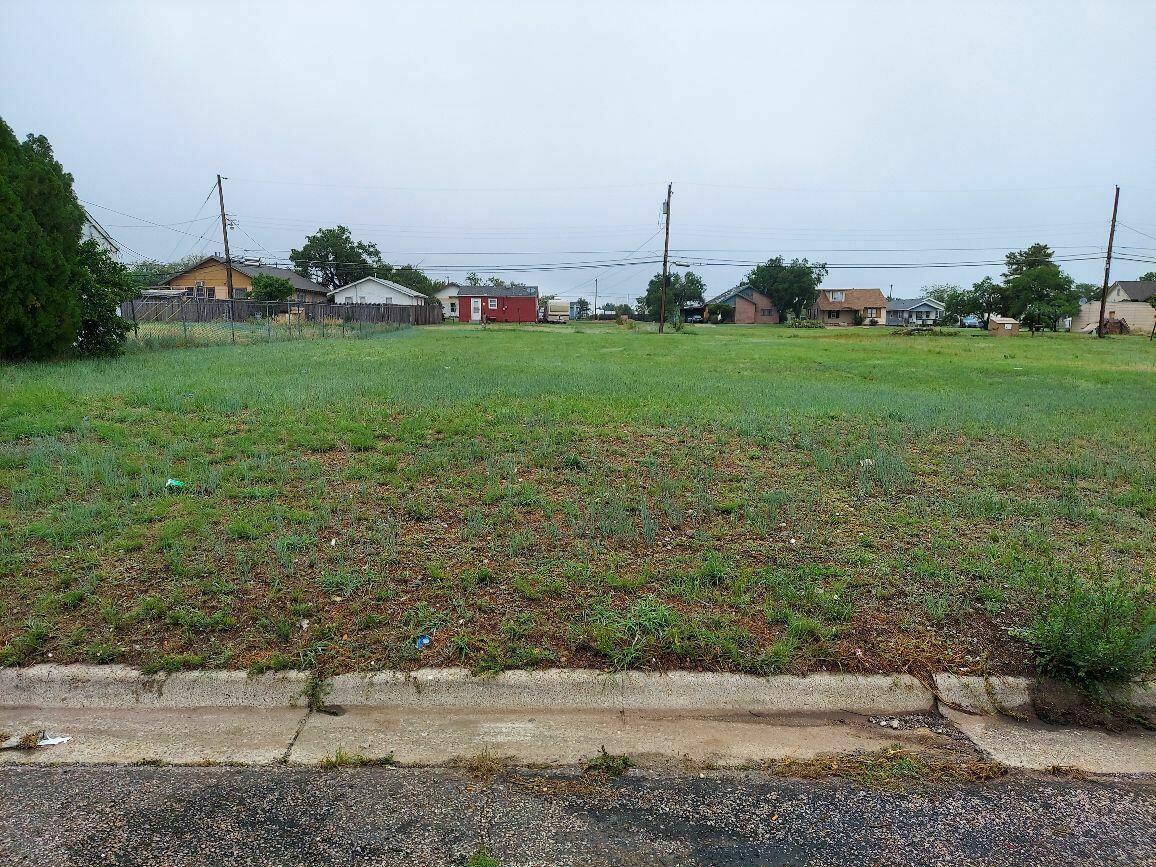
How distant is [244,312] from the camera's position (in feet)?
125

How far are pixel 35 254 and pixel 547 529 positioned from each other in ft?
45.2

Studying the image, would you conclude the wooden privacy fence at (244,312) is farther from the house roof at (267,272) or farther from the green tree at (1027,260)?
the green tree at (1027,260)

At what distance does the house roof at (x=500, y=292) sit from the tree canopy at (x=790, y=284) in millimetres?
28386

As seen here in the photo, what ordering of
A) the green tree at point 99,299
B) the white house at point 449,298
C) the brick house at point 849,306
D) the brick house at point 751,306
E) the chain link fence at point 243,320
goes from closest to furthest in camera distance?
the green tree at point 99,299 → the chain link fence at point 243,320 → the white house at point 449,298 → the brick house at point 751,306 → the brick house at point 849,306

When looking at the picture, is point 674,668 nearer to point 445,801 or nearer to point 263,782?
point 445,801

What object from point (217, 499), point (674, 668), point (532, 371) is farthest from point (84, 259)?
point (674, 668)

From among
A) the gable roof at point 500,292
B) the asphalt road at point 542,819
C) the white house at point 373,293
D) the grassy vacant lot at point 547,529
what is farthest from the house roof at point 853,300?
the asphalt road at point 542,819

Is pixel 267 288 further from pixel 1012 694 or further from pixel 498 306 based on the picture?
pixel 1012 694

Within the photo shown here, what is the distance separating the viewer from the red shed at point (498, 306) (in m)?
71.4

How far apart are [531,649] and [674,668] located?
0.75 m

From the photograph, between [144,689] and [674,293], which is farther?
[674,293]

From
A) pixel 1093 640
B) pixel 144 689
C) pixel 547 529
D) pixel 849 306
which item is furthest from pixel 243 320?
pixel 849 306

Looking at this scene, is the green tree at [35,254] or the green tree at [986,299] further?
the green tree at [986,299]

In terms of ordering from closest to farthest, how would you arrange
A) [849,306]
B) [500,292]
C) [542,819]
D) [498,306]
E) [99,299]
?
[542,819], [99,299], [498,306], [500,292], [849,306]
